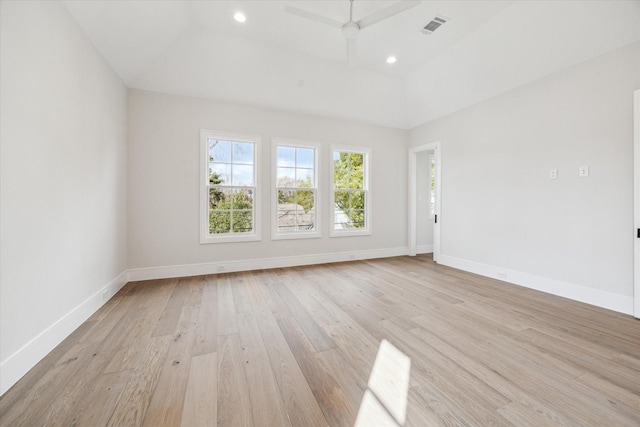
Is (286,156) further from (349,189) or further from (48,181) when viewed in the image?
(48,181)

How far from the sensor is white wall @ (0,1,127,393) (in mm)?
1610

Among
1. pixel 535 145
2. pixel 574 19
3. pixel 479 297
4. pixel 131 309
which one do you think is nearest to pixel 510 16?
pixel 574 19

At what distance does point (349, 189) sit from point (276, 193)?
158 centimetres

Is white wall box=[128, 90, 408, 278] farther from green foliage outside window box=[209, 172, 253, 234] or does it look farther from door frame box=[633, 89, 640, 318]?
door frame box=[633, 89, 640, 318]

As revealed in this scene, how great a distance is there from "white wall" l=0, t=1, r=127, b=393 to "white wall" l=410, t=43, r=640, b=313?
5280mm

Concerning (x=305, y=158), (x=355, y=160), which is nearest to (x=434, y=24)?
(x=355, y=160)

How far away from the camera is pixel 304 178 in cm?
484

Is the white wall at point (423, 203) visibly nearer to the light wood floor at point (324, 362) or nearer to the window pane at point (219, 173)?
the light wood floor at point (324, 362)

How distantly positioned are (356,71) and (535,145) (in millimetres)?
2889

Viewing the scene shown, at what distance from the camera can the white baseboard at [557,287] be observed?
8.95ft

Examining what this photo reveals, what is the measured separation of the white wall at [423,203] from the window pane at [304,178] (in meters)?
2.65

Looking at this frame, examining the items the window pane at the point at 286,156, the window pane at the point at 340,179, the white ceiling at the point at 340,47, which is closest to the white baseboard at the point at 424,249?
the window pane at the point at 340,179

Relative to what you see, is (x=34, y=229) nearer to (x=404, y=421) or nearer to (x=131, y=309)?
(x=131, y=309)

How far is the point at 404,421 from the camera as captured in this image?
131 centimetres
